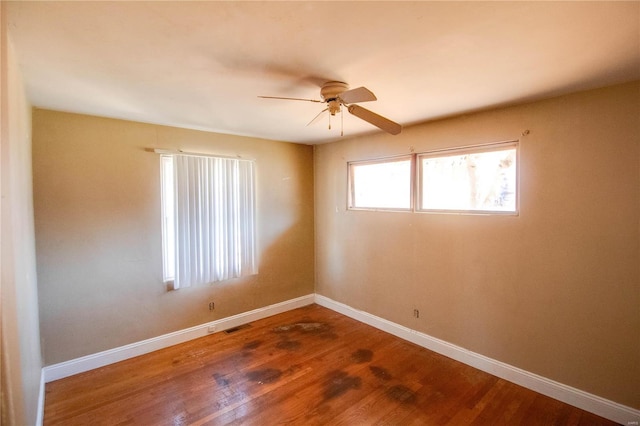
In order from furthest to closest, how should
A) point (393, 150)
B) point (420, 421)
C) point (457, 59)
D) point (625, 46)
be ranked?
1. point (393, 150)
2. point (420, 421)
3. point (457, 59)
4. point (625, 46)

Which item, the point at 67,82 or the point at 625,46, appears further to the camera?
the point at 67,82

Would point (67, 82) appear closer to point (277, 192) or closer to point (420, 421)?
point (277, 192)

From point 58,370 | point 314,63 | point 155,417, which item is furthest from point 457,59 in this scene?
point 58,370

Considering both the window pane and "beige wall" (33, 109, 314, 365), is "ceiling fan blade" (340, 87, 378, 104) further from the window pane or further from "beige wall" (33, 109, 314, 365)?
"beige wall" (33, 109, 314, 365)

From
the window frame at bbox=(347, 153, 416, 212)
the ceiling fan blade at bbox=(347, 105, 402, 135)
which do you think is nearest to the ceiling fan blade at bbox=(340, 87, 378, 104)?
the ceiling fan blade at bbox=(347, 105, 402, 135)

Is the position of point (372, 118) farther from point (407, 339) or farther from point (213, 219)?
point (407, 339)

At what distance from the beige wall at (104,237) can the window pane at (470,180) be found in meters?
2.31

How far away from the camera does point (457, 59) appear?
5.50 ft

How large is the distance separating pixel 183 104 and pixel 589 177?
3.23 m

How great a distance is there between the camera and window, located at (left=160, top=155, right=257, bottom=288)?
10.3 ft

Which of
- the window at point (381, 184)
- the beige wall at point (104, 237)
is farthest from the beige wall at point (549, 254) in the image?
the beige wall at point (104, 237)

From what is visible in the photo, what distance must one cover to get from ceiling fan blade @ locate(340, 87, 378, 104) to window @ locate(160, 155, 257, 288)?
2141 mm

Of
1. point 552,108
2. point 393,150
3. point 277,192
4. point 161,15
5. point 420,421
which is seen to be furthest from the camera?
point 277,192

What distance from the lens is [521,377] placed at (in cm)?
248
